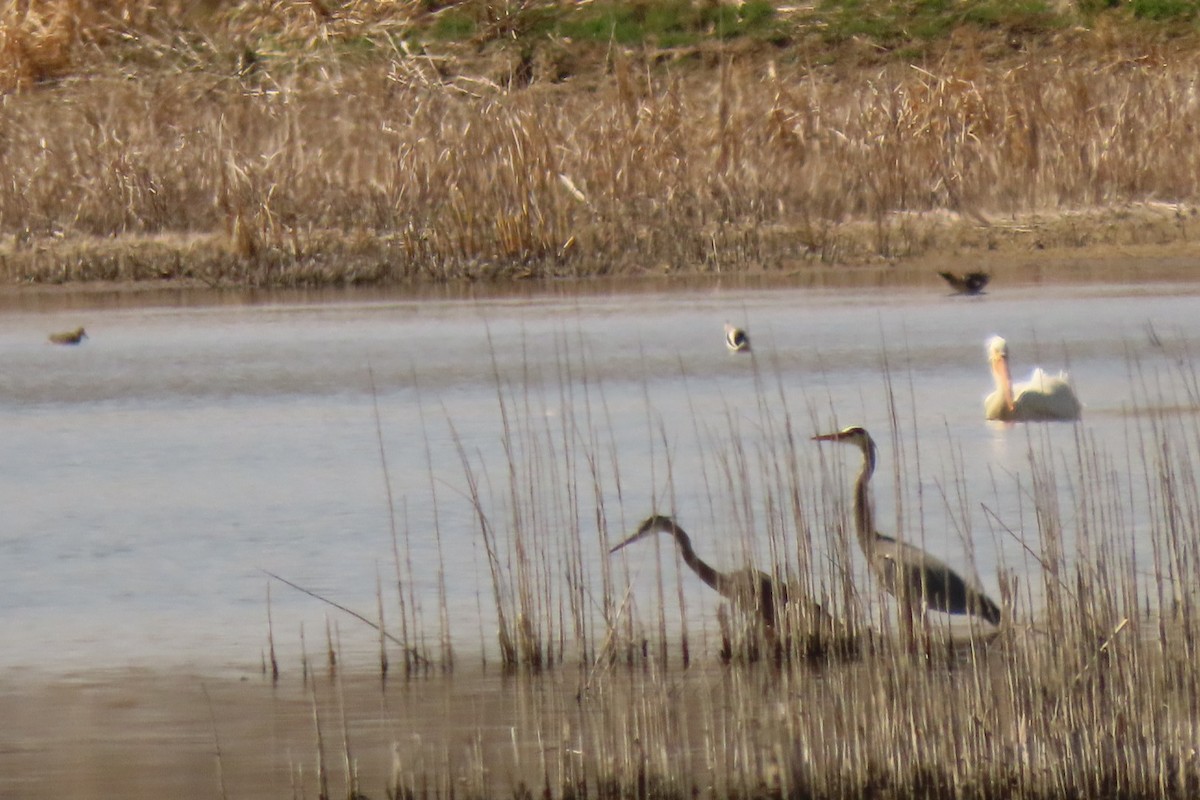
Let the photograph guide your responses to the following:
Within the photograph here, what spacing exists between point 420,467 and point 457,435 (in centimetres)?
22

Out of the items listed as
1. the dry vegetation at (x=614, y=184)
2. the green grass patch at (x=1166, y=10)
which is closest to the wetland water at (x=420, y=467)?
the dry vegetation at (x=614, y=184)

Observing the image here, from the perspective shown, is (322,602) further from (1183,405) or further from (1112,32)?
(1112,32)

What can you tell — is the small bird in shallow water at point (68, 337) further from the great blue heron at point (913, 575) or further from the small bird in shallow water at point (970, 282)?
the great blue heron at point (913, 575)

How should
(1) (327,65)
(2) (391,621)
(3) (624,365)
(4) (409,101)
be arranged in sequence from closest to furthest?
(2) (391,621) < (3) (624,365) < (4) (409,101) < (1) (327,65)

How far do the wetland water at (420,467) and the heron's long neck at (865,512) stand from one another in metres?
0.20

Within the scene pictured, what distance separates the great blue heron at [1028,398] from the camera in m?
10.4

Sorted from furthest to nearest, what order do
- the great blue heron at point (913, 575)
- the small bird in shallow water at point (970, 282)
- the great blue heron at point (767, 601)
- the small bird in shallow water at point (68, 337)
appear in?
the small bird in shallow water at point (970, 282) < the small bird in shallow water at point (68, 337) < the great blue heron at point (767, 601) < the great blue heron at point (913, 575)

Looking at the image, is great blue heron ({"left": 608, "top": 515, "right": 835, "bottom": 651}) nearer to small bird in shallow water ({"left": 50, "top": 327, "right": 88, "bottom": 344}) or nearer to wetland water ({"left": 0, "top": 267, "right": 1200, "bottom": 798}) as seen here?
wetland water ({"left": 0, "top": 267, "right": 1200, "bottom": 798})

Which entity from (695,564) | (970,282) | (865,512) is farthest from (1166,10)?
(695,564)

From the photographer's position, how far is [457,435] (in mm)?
9891

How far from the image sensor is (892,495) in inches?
342

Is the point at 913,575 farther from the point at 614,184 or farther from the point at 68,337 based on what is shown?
the point at 614,184

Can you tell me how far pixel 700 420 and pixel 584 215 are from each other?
7.03 meters

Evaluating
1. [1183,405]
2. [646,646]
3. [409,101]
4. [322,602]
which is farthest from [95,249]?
[646,646]
